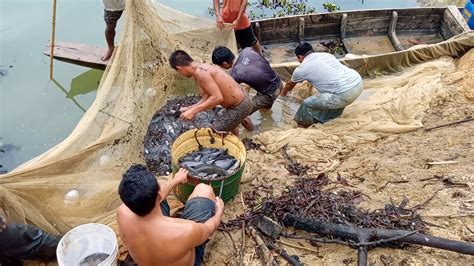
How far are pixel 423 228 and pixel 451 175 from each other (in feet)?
2.78

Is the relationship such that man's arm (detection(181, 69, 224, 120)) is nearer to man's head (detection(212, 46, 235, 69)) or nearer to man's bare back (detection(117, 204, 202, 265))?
man's head (detection(212, 46, 235, 69))

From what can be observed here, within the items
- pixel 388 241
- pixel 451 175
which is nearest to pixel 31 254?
pixel 388 241

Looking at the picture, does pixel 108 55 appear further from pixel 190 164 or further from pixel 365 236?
pixel 365 236

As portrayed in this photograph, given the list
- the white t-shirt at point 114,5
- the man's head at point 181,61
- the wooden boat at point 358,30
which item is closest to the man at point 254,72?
the man's head at point 181,61

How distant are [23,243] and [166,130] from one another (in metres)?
2.14

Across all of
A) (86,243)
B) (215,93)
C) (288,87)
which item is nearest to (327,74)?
(288,87)

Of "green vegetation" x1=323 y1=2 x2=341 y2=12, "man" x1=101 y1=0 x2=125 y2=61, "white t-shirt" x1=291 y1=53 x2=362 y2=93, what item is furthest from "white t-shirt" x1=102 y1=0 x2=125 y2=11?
"green vegetation" x1=323 y1=2 x2=341 y2=12

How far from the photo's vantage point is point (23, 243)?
10.6 ft

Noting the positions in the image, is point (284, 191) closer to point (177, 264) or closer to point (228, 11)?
point (177, 264)

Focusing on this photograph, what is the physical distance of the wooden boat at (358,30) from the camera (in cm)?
710

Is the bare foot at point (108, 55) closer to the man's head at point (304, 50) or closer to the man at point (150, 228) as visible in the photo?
the man's head at point (304, 50)

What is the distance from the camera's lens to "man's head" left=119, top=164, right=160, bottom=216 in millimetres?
2721

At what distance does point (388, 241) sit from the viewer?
3449 millimetres

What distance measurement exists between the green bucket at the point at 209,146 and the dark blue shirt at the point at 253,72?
111 centimetres
